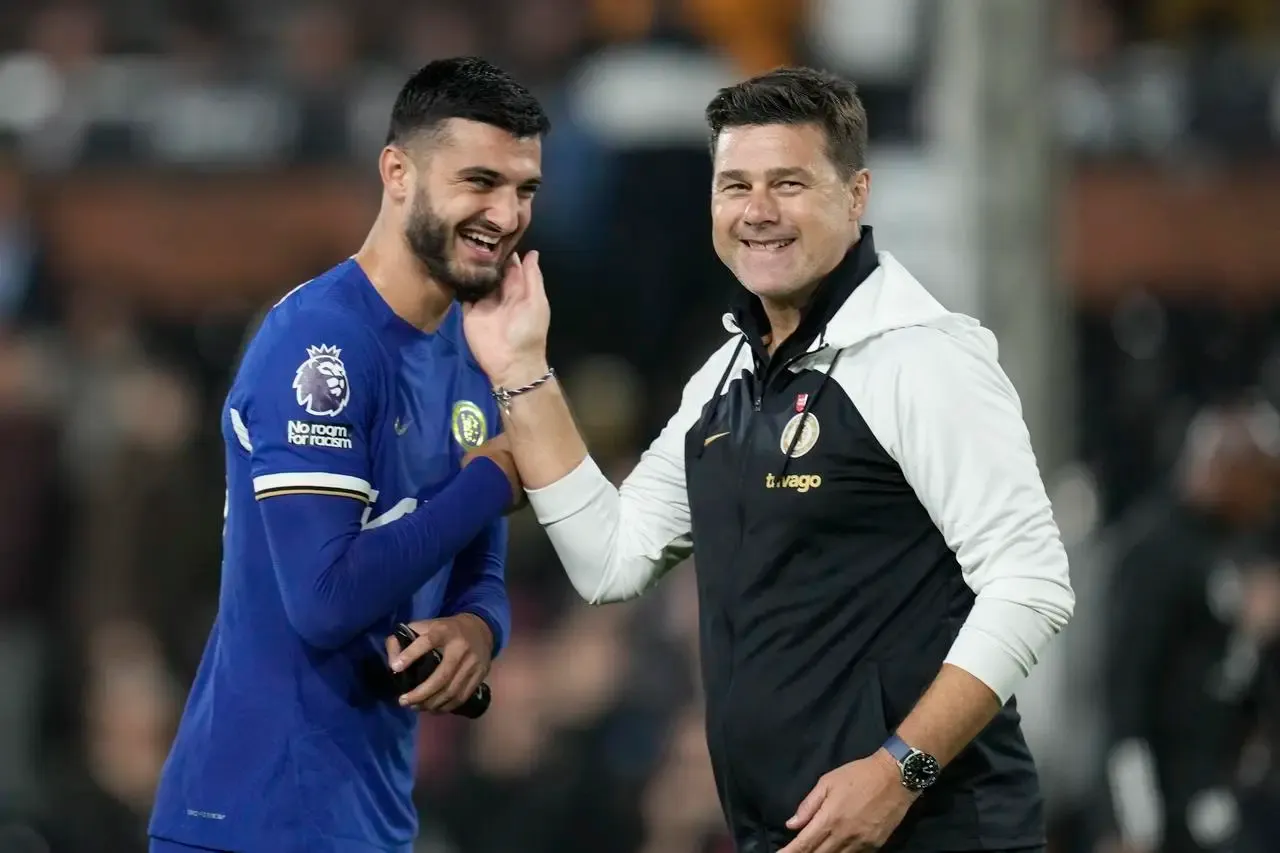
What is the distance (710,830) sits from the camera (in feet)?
25.3

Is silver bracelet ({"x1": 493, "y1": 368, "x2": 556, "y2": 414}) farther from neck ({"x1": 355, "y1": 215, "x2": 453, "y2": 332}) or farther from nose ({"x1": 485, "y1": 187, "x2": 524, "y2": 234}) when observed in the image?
nose ({"x1": 485, "y1": 187, "x2": 524, "y2": 234})

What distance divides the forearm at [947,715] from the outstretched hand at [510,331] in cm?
102

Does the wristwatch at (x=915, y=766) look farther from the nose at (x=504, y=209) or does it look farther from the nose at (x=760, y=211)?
the nose at (x=504, y=209)

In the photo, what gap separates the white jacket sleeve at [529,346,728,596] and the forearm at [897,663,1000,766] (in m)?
0.79

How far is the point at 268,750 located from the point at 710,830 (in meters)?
3.94

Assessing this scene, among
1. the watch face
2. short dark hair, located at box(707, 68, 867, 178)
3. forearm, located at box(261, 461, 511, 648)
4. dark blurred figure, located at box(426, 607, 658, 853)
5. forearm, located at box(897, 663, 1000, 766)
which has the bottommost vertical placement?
dark blurred figure, located at box(426, 607, 658, 853)

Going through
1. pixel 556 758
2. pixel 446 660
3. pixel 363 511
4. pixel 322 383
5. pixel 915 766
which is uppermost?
pixel 322 383

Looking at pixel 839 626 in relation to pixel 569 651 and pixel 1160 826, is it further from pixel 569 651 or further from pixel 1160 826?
pixel 569 651

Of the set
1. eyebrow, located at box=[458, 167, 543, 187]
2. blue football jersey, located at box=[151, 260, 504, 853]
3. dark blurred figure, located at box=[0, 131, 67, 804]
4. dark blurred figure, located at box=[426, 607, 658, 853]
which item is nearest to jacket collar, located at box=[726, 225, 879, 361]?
eyebrow, located at box=[458, 167, 543, 187]

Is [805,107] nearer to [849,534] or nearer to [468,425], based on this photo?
[849,534]

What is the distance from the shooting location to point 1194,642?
7105mm

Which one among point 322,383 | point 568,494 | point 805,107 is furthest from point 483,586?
point 805,107

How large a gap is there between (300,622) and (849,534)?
0.96 metres

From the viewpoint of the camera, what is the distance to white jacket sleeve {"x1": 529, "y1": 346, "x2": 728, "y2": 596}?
4336 millimetres
